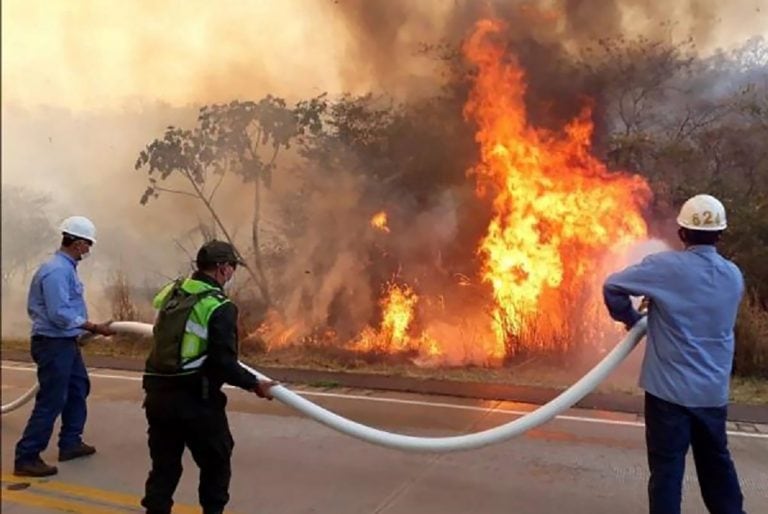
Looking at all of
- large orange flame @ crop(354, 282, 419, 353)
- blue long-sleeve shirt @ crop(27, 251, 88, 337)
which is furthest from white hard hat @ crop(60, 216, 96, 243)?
large orange flame @ crop(354, 282, 419, 353)

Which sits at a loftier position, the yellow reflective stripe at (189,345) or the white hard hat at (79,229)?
the white hard hat at (79,229)

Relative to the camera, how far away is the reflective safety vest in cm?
334

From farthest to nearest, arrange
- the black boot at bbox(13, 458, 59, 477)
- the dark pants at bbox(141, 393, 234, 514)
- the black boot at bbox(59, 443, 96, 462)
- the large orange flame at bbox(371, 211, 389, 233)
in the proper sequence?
1. the large orange flame at bbox(371, 211, 389, 233)
2. the black boot at bbox(59, 443, 96, 462)
3. the black boot at bbox(13, 458, 59, 477)
4. the dark pants at bbox(141, 393, 234, 514)

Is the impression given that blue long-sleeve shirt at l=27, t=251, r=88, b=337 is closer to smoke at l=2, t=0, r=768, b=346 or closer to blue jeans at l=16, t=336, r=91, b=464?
blue jeans at l=16, t=336, r=91, b=464

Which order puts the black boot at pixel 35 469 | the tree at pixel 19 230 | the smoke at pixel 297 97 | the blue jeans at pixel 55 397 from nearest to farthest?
the tree at pixel 19 230
the black boot at pixel 35 469
the blue jeans at pixel 55 397
the smoke at pixel 297 97

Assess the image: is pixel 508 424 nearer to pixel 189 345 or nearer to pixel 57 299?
pixel 189 345

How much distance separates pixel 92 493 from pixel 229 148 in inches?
227

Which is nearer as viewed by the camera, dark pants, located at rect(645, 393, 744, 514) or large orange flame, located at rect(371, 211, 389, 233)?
dark pants, located at rect(645, 393, 744, 514)

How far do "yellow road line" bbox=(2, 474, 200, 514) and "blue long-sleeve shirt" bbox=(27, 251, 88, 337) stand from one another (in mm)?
901

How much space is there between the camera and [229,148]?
9320mm

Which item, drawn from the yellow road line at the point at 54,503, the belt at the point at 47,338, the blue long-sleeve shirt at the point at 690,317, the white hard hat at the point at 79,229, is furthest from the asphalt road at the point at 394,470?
the white hard hat at the point at 79,229

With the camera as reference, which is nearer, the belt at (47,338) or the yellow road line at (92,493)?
the yellow road line at (92,493)

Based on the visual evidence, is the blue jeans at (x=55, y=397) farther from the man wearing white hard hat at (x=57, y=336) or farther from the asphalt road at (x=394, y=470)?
the asphalt road at (x=394, y=470)

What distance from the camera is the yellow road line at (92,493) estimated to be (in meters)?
4.01
